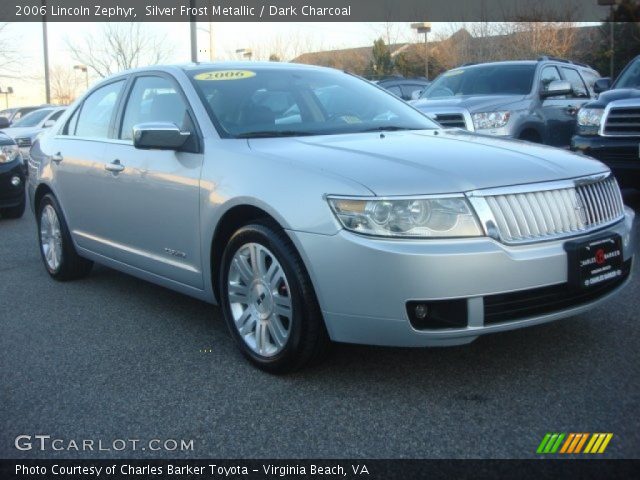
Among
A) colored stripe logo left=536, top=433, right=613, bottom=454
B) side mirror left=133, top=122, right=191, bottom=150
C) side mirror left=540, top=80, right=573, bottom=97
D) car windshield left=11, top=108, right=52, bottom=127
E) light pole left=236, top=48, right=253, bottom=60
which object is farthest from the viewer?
light pole left=236, top=48, right=253, bottom=60

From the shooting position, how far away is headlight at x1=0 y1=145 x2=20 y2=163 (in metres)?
9.66

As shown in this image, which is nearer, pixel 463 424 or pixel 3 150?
pixel 463 424

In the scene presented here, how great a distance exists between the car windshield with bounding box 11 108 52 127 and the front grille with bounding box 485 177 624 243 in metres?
16.8

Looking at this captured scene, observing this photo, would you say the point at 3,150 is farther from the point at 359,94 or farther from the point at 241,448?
the point at 241,448

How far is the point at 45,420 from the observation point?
3.25 m

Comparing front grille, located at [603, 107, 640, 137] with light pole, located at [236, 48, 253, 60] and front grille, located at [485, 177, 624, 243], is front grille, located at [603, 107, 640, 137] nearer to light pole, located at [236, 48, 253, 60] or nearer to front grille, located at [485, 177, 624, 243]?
front grille, located at [485, 177, 624, 243]

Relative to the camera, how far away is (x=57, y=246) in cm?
589

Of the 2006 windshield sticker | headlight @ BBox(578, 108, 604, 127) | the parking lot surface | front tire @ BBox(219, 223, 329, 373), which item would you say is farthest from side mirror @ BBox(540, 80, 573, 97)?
front tire @ BBox(219, 223, 329, 373)

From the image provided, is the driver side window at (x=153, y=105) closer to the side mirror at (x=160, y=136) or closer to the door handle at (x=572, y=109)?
the side mirror at (x=160, y=136)

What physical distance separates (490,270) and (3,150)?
8356 mm

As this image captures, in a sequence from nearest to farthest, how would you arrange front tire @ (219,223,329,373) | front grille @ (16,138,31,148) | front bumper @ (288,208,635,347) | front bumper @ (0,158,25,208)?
front bumper @ (288,208,635,347) < front tire @ (219,223,329,373) < front bumper @ (0,158,25,208) < front grille @ (16,138,31,148)

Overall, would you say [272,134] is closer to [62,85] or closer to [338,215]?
[338,215]

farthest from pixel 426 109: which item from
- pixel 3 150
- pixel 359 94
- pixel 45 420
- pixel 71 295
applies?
pixel 45 420

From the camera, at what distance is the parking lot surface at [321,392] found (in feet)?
9.65
